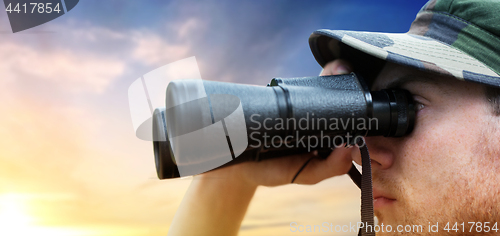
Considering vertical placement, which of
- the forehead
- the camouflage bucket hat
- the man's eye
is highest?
the camouflage bucket hat

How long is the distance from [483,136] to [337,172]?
0.32 metres

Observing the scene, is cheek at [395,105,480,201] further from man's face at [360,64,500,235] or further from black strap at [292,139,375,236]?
black strap at [292,139,375,236]

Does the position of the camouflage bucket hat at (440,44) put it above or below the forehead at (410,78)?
above

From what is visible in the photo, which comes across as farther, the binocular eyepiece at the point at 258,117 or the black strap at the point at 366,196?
the black strap at the point at 366,196

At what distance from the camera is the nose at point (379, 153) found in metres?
0.69

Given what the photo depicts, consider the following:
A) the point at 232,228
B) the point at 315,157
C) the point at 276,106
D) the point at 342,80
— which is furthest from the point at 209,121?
the point at 232,228

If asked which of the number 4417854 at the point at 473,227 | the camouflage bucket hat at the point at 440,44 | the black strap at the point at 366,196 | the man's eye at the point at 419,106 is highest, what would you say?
the camouflage bucket hat at the point at 440,44

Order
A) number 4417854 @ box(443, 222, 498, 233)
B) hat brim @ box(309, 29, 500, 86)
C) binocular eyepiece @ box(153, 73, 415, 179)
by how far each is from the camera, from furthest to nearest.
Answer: number 4417854 @ box(443, 222, 498, 233) < hat brim @ box(309, 29, 500, 86) < binocular eyepiece @ box(153, 73, 415, 179)

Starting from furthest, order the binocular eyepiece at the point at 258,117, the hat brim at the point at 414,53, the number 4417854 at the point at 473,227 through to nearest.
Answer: the number 4417854 at the point at 473,227 < the hat brim at the point at 414,53 < the binocular eyepiece at the point at 258,117

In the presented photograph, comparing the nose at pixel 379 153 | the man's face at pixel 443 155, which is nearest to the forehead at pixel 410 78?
the man's face at pixel 443 155

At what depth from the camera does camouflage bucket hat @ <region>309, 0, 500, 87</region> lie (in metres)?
0.59

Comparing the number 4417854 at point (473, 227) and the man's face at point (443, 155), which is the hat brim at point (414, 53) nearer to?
the man's face at point (443, 155)

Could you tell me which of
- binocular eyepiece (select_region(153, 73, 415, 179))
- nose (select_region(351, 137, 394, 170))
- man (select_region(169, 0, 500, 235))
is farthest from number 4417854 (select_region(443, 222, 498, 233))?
binocular eyepiece (select_region(153, 73, 415, 179))

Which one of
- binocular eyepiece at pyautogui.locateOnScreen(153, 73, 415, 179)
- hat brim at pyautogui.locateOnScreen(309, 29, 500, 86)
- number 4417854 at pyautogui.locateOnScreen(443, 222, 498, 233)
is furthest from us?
number 4417854 at pyautogui.locateOnScreen(443, 222, 498, 233)
